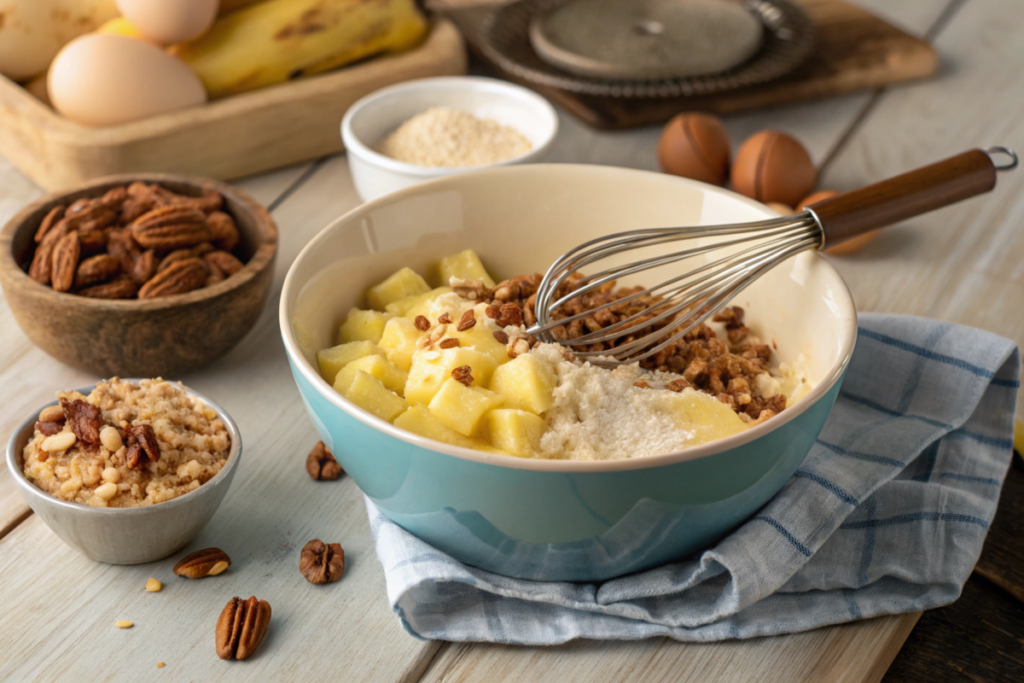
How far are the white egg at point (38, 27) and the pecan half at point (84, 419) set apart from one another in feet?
2.68

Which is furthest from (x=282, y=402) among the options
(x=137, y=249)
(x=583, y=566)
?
(x=583, y=566)

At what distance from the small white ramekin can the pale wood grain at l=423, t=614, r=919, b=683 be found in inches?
26.7

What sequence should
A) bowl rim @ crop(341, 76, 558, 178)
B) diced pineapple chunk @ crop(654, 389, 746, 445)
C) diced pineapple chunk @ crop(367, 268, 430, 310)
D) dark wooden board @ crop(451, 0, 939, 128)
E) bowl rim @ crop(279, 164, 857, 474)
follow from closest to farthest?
1. bowl rim @ crop(279, 164, 857, 474)
2. diced pineapple chunk @ crop(654, 389, 746, 445)
3. diced pineapple chunk @ crop(367, 268, 430, 310)
4. bowl rim @ crop(341, 76, 558, 178)
5. dark wooden board @ crop(451, 0, 939, 128)

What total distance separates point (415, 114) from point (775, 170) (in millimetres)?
556

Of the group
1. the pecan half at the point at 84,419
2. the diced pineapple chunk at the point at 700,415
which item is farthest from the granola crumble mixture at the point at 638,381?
the pecan half at the point at 84,419

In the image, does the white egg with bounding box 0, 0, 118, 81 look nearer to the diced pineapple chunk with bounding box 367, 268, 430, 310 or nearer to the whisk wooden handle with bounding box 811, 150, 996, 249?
the diced pineapple chunk with bounding box 367, 268, 430, 310

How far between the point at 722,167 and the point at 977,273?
1.30 feet

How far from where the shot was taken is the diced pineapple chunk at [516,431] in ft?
2.47

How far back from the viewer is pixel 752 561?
2.51 ft

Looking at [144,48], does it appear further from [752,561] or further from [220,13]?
[752,561]

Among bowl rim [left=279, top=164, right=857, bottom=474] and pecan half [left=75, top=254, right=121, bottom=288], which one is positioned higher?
bowl rim [left=279, top=164, right=857, bottom=474]

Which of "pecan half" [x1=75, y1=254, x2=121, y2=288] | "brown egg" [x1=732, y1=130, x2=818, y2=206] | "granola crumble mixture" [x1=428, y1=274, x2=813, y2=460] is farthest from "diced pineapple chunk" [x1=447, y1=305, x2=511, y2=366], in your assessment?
"brown egg" [x1=732, y1=130, x2=818, y2=206]

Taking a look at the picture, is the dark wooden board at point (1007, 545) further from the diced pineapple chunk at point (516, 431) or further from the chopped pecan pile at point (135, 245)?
the chopped pecan pile at point (135, 245)

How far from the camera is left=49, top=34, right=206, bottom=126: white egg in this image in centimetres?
127
